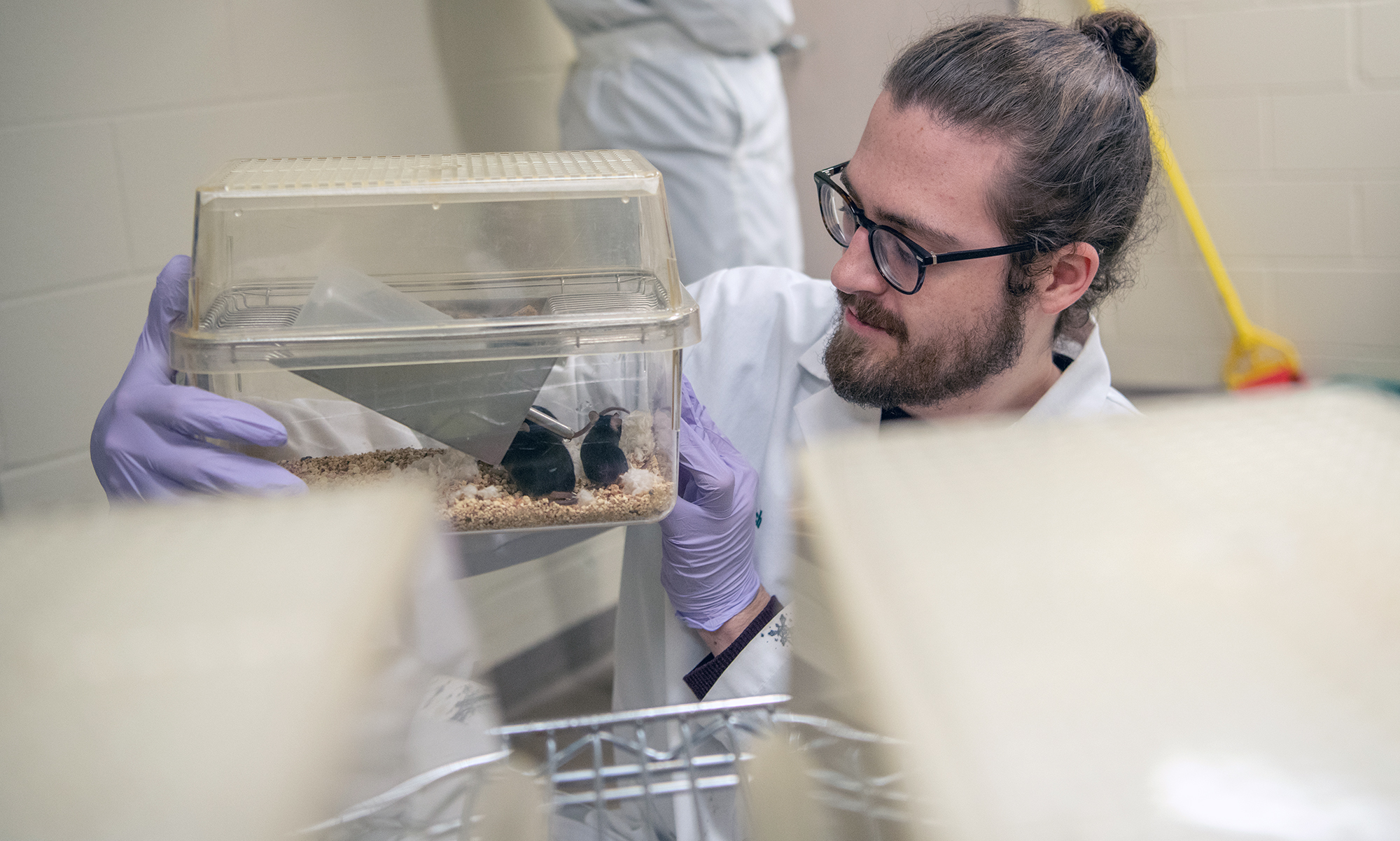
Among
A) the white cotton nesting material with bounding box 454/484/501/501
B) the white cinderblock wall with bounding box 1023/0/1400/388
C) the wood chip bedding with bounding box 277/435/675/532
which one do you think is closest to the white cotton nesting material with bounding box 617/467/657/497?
the wood chip bedding with bounding box 277/435/675/532

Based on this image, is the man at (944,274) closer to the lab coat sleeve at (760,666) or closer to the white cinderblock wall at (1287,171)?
the lab coat sleeve at (760,666)

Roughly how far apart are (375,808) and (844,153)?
2.62 metres

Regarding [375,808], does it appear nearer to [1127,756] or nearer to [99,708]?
[99,708]

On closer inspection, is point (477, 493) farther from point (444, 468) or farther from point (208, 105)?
point (208, 105)

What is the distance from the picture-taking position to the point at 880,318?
1.15 metres

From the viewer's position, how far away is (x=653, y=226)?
85 cm

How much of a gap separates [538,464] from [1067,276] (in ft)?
2.56

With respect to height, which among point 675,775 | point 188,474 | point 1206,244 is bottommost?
point 1206,244

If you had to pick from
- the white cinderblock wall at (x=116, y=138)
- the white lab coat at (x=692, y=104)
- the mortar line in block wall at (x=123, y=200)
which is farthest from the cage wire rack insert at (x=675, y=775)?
the white lab coat at (x=692, y=104)

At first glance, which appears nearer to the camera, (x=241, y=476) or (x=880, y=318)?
(x=241, y=476)

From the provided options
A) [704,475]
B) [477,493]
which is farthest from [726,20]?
[477,493]

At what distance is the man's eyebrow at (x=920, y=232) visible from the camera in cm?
108

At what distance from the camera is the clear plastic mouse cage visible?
0.74 meters

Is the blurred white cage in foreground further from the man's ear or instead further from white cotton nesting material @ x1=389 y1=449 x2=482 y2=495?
the man's ear
